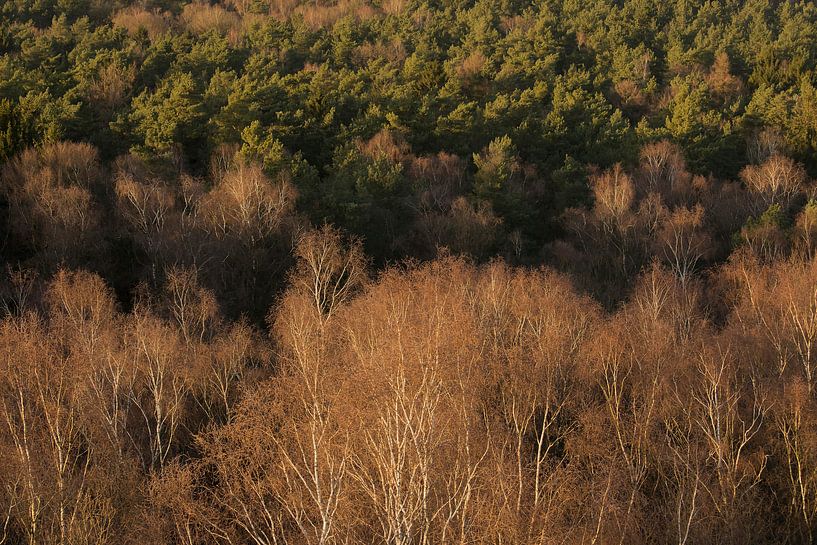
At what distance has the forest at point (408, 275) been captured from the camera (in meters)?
14.6

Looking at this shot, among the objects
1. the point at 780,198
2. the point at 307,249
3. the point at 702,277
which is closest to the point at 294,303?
the point at 307,249

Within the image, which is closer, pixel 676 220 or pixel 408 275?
pixel 408 275

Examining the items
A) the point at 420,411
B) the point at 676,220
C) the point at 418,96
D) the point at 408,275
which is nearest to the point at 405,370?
the point at 420,411

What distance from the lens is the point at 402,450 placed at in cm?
1035

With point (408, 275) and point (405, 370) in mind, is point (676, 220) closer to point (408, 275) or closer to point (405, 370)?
point (408, 275)

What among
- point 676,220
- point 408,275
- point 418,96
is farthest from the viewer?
point 418,96

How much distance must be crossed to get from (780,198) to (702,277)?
8412mm

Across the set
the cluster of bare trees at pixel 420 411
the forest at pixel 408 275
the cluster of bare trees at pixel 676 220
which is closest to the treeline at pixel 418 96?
the forest at pixel 408 275

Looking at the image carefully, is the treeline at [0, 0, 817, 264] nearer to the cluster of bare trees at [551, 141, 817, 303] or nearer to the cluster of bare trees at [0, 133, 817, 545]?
the cluster of bare trees at [0, 133, 817, 545]

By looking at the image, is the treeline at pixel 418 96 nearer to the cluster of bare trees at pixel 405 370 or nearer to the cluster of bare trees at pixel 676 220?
the cluster of bare trees at pixel 405 370

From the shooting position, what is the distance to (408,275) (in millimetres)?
30875

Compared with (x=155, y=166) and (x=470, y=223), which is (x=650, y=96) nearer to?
(x=470, y=223)

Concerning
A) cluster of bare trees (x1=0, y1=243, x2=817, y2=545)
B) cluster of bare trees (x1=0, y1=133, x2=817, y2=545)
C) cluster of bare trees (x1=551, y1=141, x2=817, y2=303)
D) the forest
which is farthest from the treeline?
A: cluster of bare trees (x1=0, y1=243, x2=817, y2=545)

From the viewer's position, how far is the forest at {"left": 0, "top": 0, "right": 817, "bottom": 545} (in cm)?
1461
